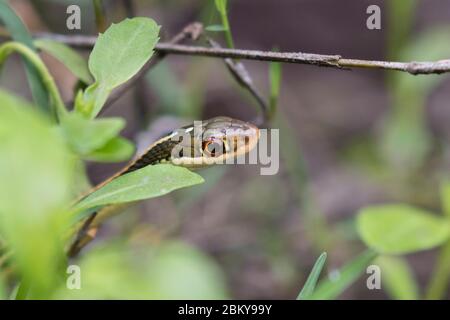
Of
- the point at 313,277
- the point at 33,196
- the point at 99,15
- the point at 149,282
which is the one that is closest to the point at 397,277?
the point at 313,277

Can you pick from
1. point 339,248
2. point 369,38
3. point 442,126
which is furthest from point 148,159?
point 369,38

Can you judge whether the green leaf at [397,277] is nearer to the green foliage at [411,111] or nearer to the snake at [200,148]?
the snake at [200,148]

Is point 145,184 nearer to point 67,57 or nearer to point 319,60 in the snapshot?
point 319,60

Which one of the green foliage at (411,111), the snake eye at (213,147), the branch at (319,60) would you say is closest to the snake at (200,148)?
the snake eye at (213,147)

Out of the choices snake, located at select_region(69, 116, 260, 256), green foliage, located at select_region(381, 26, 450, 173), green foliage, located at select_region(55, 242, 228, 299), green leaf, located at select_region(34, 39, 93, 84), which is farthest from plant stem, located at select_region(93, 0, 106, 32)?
green foliage, located at select_region(381, 26, 450, 173)

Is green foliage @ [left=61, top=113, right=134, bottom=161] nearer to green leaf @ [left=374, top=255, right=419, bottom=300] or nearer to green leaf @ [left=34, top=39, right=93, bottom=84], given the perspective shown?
green leaf @ [left=34, top=39, right=93, bottom=84]
